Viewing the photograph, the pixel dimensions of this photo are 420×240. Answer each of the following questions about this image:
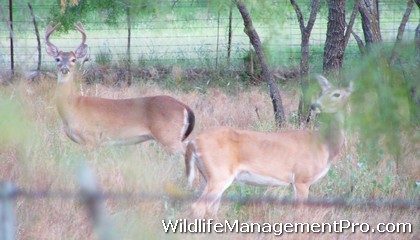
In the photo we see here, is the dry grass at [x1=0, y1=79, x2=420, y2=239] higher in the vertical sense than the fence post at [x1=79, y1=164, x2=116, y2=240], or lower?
lower

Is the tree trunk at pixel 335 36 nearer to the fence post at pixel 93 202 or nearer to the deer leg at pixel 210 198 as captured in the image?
the deer leg at pixel 210 198

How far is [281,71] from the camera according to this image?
14.3 meters

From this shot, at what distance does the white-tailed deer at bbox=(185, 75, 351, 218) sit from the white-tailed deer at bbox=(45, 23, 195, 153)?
7.76 feet

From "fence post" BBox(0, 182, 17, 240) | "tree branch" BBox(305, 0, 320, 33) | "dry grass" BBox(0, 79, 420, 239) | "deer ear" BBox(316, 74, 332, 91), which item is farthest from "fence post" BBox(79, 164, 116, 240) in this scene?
"tree branch" BBox(305, 0, 320, 33)

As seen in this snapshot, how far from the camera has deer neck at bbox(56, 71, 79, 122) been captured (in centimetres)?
905

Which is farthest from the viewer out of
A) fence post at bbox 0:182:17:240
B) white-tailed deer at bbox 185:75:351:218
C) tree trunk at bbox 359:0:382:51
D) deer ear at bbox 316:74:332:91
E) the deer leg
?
tree trunk at bbox 359:0:382:51

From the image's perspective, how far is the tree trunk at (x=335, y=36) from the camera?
9.15 metres

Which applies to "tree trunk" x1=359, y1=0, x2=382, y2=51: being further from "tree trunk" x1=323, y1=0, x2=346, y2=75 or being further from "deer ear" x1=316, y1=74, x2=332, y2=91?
"deer ear" x1=316, y1=74, x2=332, y2=91

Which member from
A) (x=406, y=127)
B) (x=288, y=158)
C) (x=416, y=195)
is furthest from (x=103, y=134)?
(x=406, y=127)

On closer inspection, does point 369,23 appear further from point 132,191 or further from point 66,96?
point 132,191

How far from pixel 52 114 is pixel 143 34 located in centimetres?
1074

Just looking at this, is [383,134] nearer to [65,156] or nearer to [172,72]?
[65,156]

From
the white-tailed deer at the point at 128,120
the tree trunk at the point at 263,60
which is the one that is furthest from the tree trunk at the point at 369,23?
the white-tailed deer at the point at 128,120

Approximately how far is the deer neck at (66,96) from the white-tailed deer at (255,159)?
298cm
